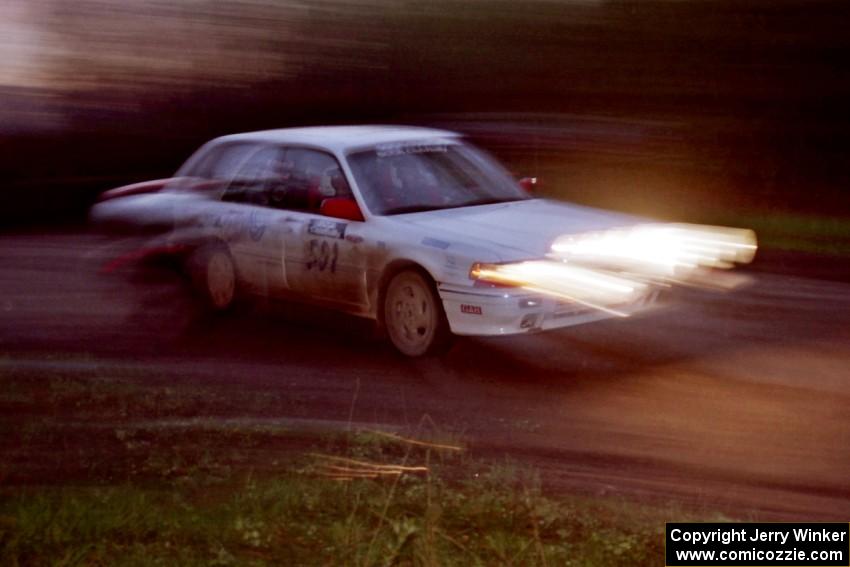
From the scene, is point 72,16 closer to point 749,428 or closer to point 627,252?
point 627,252

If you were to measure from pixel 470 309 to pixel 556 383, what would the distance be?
0.71m

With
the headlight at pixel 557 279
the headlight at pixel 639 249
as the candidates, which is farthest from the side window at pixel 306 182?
the headlight at pixel 639 249

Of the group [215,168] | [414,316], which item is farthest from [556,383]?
[215,168]

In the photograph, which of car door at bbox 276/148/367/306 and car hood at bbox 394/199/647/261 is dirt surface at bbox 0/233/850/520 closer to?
car door at bbox 276/148/367/306

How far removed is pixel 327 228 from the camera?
9531mm

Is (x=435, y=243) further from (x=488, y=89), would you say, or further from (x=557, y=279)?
(x=488, y=89)

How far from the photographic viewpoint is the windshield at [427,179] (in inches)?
375

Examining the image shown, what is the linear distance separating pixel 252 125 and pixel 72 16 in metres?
A: 3.33

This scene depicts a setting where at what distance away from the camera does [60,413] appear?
308 inches

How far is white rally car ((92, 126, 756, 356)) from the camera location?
8586mm

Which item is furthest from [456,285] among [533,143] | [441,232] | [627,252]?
[533,143]

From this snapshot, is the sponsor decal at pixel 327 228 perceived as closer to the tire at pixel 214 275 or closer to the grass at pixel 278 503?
the tire at pixel 214 275

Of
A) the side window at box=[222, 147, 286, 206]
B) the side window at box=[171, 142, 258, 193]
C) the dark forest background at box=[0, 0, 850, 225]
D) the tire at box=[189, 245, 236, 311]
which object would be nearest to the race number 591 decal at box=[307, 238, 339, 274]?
the side window at box=[222, 147, 286, 206]

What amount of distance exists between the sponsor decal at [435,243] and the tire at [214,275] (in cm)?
211
